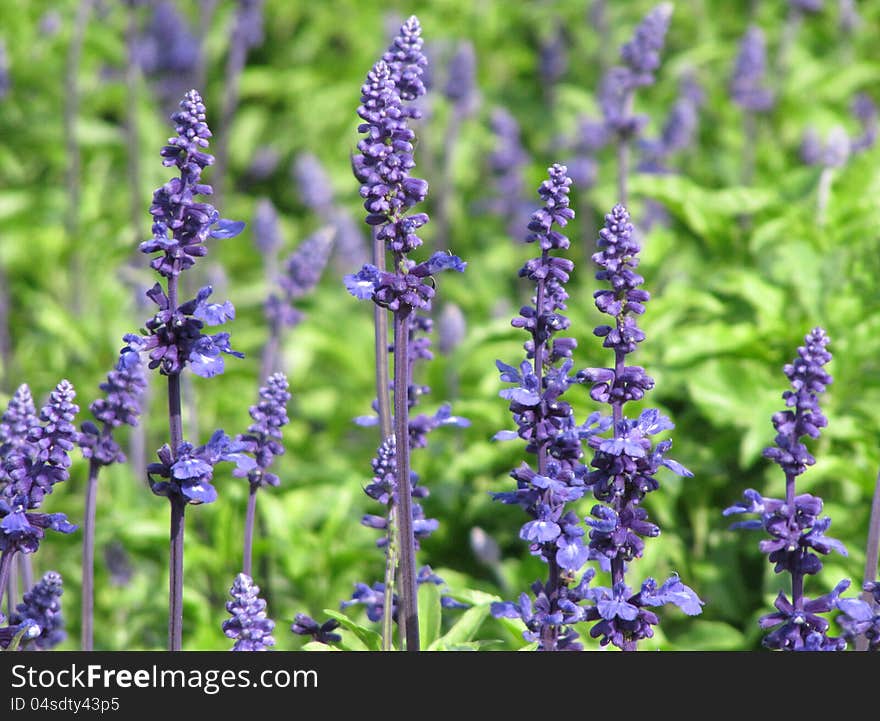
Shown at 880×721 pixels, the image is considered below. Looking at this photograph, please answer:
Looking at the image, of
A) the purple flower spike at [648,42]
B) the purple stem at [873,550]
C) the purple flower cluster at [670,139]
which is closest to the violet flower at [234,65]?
the purple flower cluster at [670,139]

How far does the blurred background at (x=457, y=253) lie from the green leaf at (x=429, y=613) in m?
0.13

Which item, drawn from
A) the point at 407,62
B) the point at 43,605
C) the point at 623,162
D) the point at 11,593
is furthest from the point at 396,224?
the point at 623,162

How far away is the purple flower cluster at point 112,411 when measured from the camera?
10.9ft

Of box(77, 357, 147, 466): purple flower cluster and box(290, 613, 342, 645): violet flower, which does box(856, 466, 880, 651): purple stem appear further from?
box(77, 357, 147, 466): purple flower cluster

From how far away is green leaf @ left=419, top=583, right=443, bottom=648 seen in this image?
336cm

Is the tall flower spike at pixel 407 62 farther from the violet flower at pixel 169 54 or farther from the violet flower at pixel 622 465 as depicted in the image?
the violet flower at pixel 169 54

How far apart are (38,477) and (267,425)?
64 cm

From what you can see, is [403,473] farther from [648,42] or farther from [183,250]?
[648,42]

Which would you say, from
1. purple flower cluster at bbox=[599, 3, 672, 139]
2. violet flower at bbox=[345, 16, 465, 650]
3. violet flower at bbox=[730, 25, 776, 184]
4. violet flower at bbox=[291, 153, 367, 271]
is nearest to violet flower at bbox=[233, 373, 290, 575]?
violet flower at bbox=[345, 16, 465, 650]

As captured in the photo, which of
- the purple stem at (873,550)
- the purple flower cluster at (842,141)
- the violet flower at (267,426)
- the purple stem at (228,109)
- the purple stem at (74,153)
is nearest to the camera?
the purple stem at (873,550)

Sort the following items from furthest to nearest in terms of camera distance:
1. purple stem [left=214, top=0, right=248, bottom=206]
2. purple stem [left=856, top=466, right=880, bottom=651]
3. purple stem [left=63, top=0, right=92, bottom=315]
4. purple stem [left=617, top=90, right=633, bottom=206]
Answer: purple stem [left=214, top=0, right=248, bottom=206], purple stem [left=63, top=0, right=92, bottom=315], purple stem [left=617, top=90, right=633, bottom=206], purple stem [left=856, top=466, right=880, bottom=651]

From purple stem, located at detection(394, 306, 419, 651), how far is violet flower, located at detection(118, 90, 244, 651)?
366 mm

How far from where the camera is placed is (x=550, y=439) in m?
2.87
